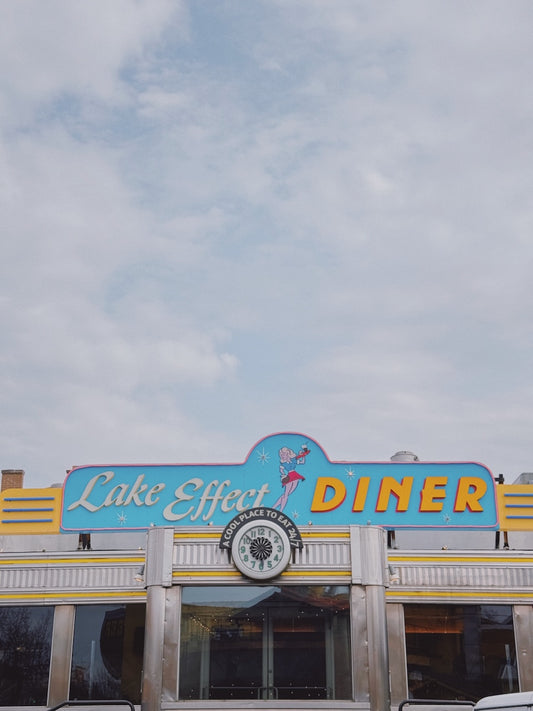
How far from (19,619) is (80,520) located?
2798 millimetres

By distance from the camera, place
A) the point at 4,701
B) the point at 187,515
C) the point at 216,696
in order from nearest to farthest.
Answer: the point at 216,696
the point at 4,701
the point at 187,515

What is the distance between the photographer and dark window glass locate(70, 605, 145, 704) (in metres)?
20.2

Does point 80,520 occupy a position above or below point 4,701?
above

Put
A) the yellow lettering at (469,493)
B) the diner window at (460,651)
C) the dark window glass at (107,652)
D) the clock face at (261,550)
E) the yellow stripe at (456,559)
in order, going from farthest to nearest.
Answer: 1. the yellow lettering at (469,493)
2. the yellow stripe at (456,559)
3. the dark window glass at (107,652)
4. the diner window at (460,651)
5. the clock face at (261,550)

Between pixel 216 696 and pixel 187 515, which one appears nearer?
pixel 216 696

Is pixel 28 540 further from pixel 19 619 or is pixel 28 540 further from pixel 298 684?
pixel 298 684

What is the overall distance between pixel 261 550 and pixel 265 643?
197 centimetres

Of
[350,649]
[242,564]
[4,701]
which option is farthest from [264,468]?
[4,701]

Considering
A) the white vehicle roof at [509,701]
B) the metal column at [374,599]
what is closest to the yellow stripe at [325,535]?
the metal column at [374,599]

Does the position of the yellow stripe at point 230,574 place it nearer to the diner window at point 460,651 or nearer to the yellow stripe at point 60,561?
the yellow stripe at point 60,561

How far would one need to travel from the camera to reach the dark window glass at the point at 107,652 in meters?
20.2

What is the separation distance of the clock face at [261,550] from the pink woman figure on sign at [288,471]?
11.1ft

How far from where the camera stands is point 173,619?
60.4 ft

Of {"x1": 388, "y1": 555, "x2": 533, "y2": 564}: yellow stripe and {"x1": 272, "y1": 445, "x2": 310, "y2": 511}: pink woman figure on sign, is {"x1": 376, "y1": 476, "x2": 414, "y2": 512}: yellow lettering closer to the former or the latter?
{"x1": 388, "y1": 555, "x2": 533, "y2": 564}: yellow stripe
